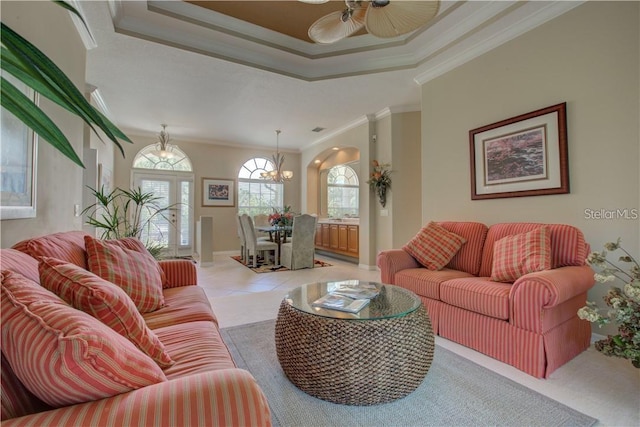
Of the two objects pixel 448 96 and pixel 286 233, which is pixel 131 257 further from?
pixel 286 233

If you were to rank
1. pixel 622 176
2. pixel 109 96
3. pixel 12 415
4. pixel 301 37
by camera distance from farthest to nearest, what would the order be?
1. pixel 109 96
2. pixel 301 37
3. pixel 622 176
4. pixel 12 415

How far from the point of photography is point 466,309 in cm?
222

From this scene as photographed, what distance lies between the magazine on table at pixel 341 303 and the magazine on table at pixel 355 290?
8 centimetres

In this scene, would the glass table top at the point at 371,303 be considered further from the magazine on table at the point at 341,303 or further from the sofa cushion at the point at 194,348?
the sofa cushion at the point at 194,348

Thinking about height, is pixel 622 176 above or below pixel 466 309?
above

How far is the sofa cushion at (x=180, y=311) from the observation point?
1628 millimetres

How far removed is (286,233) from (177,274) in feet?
12.3

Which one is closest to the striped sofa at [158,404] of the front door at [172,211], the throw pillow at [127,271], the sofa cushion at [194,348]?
the sofa cushion at [194,348]

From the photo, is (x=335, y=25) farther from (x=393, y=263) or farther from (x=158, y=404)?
(x=158, y=404)

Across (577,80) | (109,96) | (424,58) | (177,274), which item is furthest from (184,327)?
(109,96)

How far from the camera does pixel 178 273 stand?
2.39 metres

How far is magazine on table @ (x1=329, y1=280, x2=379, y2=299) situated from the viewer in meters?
1.94

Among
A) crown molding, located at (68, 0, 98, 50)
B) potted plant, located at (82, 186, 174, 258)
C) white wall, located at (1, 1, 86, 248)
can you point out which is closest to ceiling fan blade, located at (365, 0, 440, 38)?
white wall, located at (1, 1, 86, 248)

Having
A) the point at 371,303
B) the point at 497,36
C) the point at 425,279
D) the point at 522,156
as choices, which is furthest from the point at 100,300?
the point at 497,36
